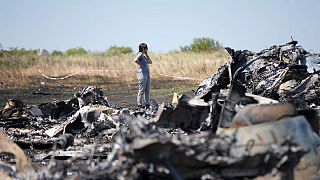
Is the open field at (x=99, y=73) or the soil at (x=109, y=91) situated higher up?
the open field at (x=99, y=73)

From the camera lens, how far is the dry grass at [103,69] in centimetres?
3316

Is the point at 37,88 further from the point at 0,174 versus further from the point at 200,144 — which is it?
the point at 200,144

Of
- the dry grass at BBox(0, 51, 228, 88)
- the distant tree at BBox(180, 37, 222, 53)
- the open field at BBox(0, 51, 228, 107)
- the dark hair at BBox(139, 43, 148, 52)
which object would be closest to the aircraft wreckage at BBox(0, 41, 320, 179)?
the dark hair at BBox(139, 43, 148, 52)

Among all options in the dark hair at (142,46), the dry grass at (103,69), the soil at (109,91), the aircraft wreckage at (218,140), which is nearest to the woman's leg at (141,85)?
the dark hair at (142,46)

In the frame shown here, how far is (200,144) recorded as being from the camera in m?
3.26

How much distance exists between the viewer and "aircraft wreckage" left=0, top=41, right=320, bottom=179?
329 cm

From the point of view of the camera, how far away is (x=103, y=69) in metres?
37.7

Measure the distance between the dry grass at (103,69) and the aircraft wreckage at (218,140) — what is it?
897 inches

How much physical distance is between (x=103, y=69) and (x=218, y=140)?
3465 cm

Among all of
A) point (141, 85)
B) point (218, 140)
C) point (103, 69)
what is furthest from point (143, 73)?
point (103, 69)

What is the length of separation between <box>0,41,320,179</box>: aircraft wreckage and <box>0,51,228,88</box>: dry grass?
22782 mm

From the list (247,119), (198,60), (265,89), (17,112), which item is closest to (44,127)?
(17,112)

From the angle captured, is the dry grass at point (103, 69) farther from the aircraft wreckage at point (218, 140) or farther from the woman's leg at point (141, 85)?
the aircraft wreckage at point (218, 140)

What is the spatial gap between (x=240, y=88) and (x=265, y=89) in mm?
4019
